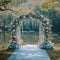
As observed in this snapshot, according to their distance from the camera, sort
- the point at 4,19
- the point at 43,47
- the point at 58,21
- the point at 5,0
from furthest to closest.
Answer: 1. the point at 4,19
2. the point at 58,21
3. the point at 43,47
4. the point at 5,0

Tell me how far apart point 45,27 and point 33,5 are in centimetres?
2146

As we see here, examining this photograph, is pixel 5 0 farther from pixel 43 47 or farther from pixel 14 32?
pixel 43 47

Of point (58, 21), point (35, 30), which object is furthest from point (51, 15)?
point (35, 30)

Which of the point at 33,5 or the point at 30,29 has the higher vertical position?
the point at 33,5

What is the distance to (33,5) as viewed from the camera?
37.7 meters

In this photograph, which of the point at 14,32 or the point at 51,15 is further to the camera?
the point at 51,15

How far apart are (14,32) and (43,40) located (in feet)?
6.44

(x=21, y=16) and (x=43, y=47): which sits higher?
(x=21, y=16)

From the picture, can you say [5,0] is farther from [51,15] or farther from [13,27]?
[51,15]

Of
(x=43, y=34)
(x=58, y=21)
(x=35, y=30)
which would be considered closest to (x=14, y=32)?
(x=43, y=34)

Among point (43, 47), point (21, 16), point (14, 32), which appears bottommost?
point (43, 47)

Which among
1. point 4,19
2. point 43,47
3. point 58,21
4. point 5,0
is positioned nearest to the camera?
point 5,0

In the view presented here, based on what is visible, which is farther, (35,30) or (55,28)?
(35,30)

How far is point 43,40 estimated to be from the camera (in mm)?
16469
